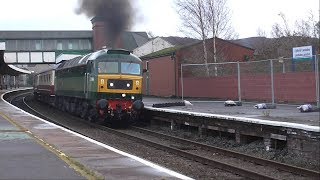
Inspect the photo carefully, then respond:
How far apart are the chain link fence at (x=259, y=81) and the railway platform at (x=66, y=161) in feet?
27.4

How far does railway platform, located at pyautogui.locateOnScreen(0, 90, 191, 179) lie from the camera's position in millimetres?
7828

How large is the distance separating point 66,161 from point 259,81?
1494 cm

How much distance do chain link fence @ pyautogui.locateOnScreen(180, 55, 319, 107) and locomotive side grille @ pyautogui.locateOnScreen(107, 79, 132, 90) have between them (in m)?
5.44

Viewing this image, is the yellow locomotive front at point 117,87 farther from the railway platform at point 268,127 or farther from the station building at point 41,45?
the station building at point 41,45

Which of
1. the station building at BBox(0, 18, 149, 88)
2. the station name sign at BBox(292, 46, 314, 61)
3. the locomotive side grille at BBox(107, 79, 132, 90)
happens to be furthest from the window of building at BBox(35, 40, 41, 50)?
the station name sign at BBox(292, 46, 314, 61)

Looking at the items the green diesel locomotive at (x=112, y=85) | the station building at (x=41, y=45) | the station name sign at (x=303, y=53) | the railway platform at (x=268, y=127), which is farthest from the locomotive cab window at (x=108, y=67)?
the station building at (x=41, y=45)

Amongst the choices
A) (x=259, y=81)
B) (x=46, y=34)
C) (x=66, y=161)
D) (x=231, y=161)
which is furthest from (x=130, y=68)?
(x=46, y=34)

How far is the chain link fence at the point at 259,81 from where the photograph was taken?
1862 cm

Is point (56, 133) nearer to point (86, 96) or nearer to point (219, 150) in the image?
point (219, 150)

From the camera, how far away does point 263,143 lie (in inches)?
516

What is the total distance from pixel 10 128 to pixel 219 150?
6.98 meters

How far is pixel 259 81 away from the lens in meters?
22.4

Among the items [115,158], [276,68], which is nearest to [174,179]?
[115,158]

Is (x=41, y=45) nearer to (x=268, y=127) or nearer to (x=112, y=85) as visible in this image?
(x=112, y=85)
